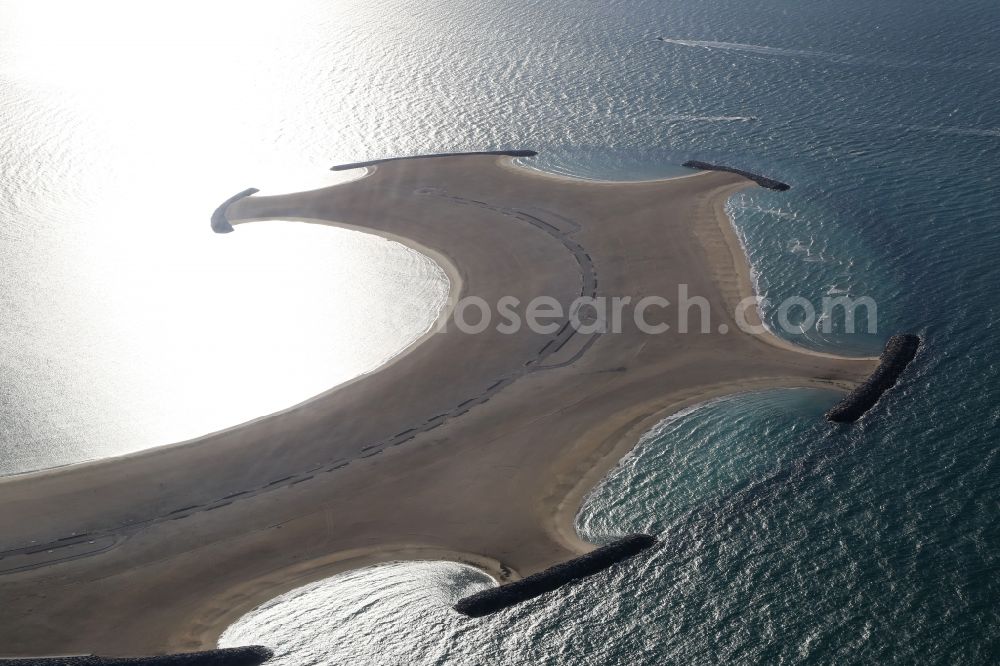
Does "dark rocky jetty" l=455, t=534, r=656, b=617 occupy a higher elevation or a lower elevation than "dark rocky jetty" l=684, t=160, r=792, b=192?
lower

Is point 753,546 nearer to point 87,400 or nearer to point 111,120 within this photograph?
point 87,400

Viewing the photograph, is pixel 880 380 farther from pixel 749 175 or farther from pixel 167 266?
pixel 167 266

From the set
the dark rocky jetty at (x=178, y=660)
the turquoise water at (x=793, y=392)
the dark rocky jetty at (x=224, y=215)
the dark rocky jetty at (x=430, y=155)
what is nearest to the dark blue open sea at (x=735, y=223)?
the turquoise water at (x=793, y=392)

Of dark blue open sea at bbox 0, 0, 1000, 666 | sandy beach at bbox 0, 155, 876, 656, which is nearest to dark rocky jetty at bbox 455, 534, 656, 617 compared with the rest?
dark blue open sea at bbox 0, 0, 1000, 666

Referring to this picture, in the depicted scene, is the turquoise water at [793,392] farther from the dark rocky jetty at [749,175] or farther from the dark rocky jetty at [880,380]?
the dark rocky jetty at [749,175]

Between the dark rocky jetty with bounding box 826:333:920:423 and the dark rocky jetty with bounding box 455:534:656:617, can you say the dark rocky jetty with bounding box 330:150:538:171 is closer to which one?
the dark rocky jetty with bounding box 826:333:920:423

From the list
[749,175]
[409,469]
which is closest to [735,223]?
[749,175]
